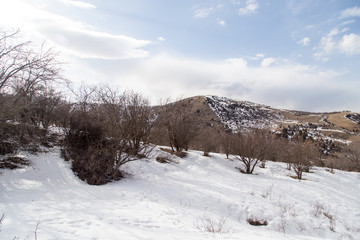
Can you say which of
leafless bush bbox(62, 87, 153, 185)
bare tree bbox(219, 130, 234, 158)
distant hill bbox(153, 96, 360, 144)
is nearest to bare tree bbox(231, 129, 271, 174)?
bare tree bbox(219, 130, 234, 158)

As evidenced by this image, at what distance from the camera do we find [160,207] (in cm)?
657

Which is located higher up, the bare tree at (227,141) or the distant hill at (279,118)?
the distant hill at (279,118)

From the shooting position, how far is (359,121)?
435ft

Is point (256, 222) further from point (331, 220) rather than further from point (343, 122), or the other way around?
point (343, 122)

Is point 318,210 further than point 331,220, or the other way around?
Result: point 318,210

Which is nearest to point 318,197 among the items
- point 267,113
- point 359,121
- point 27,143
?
point 27,143

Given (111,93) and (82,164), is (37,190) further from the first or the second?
(111,93)

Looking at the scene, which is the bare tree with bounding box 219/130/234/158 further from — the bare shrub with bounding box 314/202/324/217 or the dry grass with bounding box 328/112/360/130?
the dry grass with bounding box 328/112/360/130

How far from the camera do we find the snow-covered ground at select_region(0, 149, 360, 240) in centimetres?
444

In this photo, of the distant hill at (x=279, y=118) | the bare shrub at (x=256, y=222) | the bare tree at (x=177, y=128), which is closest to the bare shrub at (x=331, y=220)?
the bare shrub at (x=256, y=222)

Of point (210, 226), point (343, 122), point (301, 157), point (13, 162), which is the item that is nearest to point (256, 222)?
point (210, 226)

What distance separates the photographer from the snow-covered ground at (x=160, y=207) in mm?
4441

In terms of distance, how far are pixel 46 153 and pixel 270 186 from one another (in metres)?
13.8

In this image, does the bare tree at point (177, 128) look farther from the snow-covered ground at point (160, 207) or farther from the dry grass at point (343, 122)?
the dry grass at point (343, 122)
